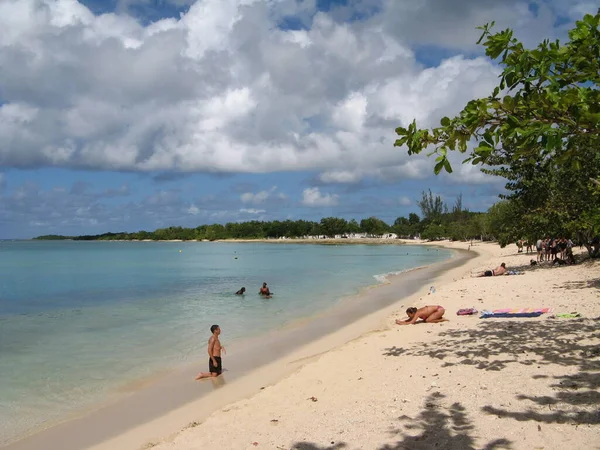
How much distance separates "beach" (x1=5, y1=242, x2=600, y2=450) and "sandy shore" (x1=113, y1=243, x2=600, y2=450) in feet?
0.06

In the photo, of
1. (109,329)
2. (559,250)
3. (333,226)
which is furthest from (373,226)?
(109,329)

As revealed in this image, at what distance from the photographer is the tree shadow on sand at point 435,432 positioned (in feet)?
16.4

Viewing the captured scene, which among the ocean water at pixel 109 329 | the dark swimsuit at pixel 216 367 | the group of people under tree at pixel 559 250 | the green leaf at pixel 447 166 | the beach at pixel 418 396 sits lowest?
the ocean water at pixel 109 329

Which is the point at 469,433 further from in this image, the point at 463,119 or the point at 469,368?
the point at 463,119

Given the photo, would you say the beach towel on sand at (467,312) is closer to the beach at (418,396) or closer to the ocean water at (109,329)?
the beach at (418,396)

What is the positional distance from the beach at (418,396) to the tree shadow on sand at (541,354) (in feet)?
0.06

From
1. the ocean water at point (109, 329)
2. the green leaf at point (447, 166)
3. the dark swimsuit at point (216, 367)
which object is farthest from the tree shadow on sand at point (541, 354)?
the ocean water at point (109, 329)

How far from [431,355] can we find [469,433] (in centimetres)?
401

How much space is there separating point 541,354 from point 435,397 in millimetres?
2766

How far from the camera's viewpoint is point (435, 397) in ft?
21.7

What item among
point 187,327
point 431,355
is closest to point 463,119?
point 431,355

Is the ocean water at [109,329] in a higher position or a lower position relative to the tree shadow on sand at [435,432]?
lower

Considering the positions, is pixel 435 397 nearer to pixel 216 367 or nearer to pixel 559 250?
pixel 216 367

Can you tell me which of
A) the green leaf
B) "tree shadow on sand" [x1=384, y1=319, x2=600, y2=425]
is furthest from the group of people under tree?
the green leaf
